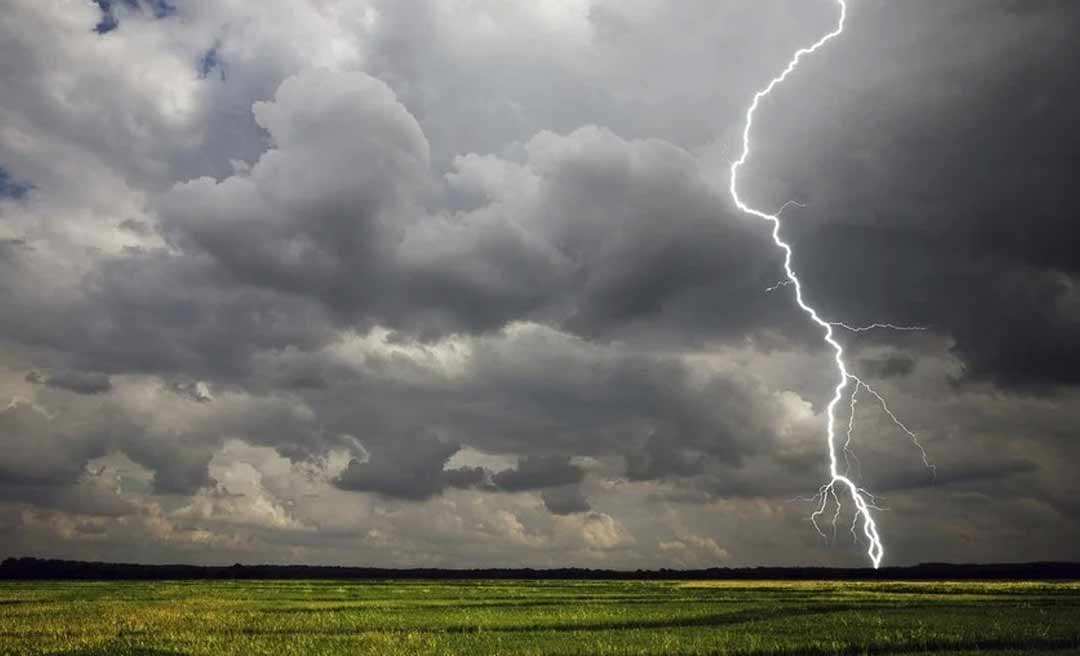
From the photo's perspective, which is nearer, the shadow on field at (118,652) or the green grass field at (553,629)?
the shadow on field at (118,652)

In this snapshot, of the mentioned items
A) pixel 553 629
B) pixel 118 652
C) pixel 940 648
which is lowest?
pixel 553 629

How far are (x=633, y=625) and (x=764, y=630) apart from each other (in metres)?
6.18

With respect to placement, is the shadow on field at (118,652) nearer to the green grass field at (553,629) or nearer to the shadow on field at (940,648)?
the green grass field at (553,629)

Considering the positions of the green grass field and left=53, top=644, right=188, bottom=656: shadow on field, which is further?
the green grass field

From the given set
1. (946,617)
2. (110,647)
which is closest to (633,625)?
(946,617)

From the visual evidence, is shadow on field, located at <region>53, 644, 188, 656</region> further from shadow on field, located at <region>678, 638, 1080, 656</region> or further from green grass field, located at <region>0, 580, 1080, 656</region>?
shadow on field, located at <region>678, 638, 1080, 656</region>

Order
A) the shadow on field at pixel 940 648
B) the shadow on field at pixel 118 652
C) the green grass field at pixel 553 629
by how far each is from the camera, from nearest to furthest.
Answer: the shadow on field at pixel 940 648 → the shadow on field at pixel 118 652 → the green grass field at pixel 553 629

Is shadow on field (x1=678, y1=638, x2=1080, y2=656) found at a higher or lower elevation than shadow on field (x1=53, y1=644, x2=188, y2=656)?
higher

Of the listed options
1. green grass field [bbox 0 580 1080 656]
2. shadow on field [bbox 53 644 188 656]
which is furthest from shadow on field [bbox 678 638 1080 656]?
shadow on field [bbox 53 644 188 656]

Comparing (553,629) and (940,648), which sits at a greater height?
(940,648)

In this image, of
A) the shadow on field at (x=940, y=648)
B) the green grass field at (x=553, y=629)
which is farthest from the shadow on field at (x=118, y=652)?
the shadow on field at (x=940, y=648)

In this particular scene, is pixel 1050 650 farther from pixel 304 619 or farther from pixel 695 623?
pixel 304 619

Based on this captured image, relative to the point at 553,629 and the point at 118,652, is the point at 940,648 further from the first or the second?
the point at 118,652

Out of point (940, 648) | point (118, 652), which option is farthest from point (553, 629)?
point (118, 652)
